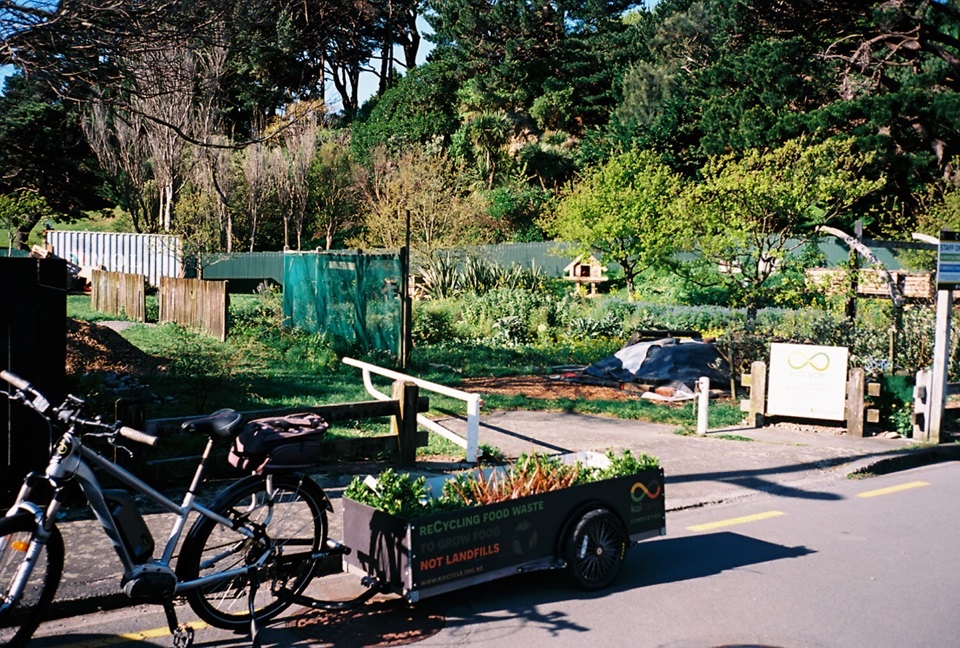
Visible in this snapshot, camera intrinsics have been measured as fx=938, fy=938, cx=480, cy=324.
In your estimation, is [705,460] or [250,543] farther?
[705,460]

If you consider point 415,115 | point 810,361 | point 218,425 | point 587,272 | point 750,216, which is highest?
point 415,115

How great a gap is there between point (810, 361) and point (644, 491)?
6996 millimetres

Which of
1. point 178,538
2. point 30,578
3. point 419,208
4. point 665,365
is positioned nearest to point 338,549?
point 178,538

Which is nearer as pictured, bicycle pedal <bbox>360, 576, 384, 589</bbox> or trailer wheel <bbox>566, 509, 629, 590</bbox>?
bicycle pedal <bbox>360, 576, 384, 589</bbox>

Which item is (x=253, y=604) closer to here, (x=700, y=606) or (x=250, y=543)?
(x=250, y=543)

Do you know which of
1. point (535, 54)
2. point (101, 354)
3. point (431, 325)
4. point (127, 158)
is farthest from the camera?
point (535, 54)

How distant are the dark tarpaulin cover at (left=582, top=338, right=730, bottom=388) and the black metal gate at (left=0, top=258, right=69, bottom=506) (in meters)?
10.7

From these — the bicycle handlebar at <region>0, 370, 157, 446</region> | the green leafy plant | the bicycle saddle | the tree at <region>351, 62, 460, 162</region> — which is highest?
the tree at <region>351, 62, 460, 162</region>

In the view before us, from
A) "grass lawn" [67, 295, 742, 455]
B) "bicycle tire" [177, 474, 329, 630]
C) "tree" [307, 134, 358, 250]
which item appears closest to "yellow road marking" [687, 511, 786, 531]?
"grass lawn" [67, 295, 742, 455]

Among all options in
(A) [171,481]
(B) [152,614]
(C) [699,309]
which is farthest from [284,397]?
(C) [699,309]

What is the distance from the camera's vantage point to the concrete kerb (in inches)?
286

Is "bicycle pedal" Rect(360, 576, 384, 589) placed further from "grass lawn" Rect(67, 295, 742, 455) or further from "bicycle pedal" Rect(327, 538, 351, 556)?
"grass lawn" Rect(67, 295, 742, 455)

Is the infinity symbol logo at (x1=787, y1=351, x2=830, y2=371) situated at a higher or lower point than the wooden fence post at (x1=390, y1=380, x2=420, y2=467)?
higher

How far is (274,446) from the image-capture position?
17.7ft
